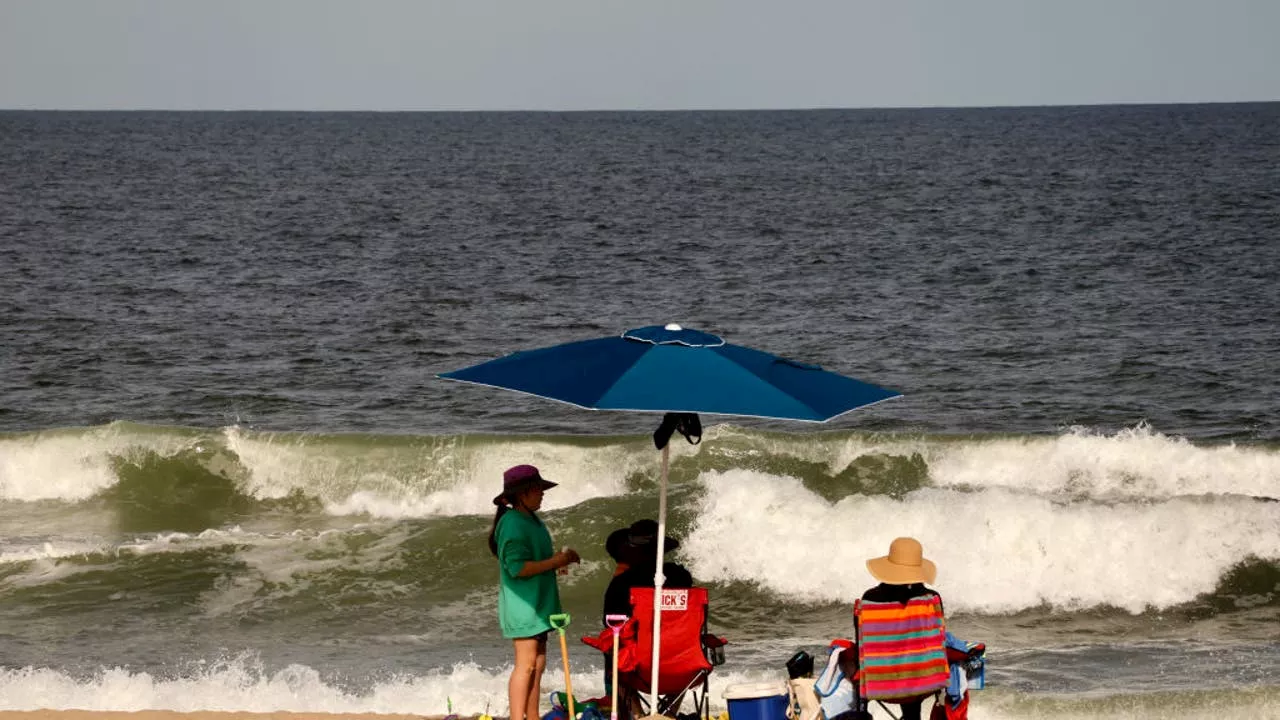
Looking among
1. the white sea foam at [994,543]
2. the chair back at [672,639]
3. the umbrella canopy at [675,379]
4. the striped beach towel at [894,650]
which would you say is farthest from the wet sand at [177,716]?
the white sea foam at [994,543]

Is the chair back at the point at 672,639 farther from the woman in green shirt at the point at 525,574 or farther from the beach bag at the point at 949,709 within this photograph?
the beach bag at the point at 949,709

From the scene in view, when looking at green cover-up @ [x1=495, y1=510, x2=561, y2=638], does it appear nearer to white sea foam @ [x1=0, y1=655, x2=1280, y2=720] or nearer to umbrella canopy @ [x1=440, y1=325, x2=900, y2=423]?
umbrella canopy @ [x1=440, y1=325, x2=900, y2=423]

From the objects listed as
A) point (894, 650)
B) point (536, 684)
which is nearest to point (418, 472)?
point (536, 684)

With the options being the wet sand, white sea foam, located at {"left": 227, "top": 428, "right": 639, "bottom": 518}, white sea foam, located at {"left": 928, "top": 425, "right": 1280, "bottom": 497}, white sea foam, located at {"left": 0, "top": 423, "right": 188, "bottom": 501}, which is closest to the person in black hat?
the wet sand

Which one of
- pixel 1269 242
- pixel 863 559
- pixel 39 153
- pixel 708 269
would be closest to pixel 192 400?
pixel 863 559

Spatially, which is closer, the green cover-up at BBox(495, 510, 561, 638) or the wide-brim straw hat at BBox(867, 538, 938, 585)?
the wide-brim straw hat at BBox(867, 538, 938, 585)

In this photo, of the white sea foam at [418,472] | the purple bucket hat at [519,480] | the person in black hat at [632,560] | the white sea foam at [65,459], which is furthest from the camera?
the white sea foam at [65,459]

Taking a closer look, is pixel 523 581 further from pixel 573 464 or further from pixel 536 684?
pixel 573 464

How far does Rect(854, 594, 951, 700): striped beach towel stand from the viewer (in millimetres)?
7219

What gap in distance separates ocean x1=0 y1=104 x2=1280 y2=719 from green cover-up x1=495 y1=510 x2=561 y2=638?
7.60 feet

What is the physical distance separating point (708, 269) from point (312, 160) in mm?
57085

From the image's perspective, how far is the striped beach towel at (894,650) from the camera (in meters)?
7.22

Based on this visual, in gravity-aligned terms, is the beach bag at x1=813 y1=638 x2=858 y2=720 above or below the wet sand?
above

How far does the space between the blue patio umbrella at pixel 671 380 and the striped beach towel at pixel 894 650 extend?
929 millimetres
